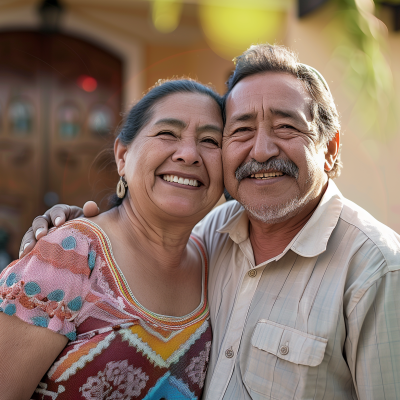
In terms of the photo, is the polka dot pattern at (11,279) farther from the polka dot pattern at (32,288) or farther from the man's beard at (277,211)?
the man's beard at (277,211)

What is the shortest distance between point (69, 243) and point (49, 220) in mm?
360

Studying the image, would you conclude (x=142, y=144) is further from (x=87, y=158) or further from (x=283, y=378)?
(x=87, y=158)

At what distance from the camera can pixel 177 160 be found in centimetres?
184

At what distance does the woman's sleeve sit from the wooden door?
3.33 m

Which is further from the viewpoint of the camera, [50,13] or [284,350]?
[50,13]

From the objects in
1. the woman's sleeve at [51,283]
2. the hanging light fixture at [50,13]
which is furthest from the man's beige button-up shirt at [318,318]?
the hanging light fixture at [50,13]

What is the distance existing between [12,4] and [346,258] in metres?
4.61

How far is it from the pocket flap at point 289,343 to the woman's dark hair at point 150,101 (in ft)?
3.51

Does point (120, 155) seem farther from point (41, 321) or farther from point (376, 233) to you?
point (376, 233)

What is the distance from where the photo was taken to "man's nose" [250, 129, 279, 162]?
1.84 m

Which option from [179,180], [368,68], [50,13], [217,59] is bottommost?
[179,180]

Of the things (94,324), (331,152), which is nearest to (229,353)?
(94,324)

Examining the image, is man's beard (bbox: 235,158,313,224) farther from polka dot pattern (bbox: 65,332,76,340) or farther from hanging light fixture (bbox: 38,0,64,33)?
hanging light fixture (bbox: 38,0,64,33)

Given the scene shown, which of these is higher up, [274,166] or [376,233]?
[274,166]
